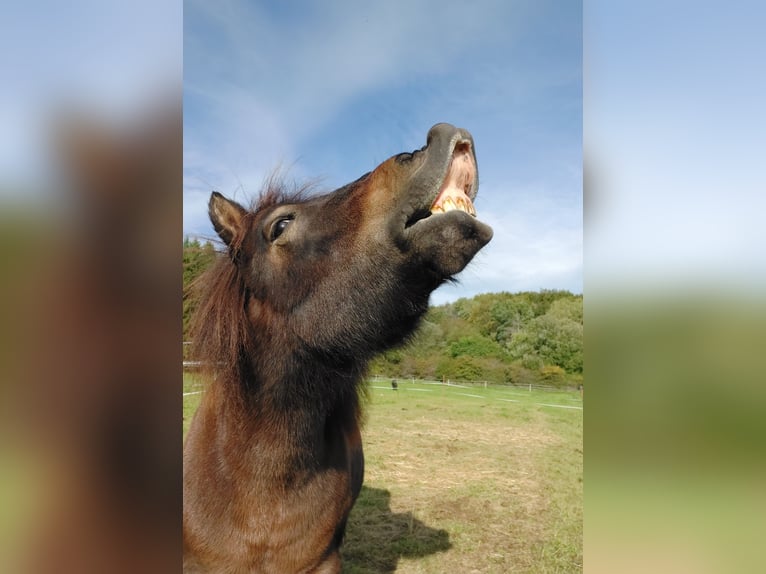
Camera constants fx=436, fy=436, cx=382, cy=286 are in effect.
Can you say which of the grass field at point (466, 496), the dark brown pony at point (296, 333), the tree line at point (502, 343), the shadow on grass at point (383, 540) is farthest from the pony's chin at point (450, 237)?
the tree line at point (502, 343)

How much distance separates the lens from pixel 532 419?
505 inches

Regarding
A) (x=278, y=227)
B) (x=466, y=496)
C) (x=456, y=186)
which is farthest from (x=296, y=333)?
(x=466, y=496)

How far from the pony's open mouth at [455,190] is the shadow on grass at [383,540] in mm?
3799

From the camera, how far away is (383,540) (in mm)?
4738

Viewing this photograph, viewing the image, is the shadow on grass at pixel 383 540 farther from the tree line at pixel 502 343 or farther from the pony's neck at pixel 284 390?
the tree line at pixel 502 343

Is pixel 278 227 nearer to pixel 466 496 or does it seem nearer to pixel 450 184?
pixel 450 184

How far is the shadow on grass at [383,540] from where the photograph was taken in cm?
425

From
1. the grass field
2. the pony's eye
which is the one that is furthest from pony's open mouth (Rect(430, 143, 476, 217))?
the grass field

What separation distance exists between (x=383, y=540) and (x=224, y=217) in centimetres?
411

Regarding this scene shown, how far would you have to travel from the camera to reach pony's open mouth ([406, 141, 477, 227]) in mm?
1641

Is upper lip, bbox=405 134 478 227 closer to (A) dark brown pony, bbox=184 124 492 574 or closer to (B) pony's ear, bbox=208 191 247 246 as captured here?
(A) dark brown pony, bbox=184 124 492 574
